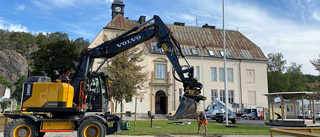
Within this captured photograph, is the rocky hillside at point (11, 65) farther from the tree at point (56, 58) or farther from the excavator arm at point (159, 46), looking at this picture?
the excavator arm at point (159, 46)

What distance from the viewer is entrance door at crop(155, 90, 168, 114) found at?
40281 millimetres

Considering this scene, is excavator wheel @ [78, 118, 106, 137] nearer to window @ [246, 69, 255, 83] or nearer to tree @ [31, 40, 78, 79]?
tree @ [31, 40, 78, 79]

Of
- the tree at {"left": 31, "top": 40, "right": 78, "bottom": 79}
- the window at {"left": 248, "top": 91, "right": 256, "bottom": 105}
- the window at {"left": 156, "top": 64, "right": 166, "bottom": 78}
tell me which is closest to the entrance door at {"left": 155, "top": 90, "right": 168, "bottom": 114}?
the window at {"left": 156, "top": 64, "right": 166, "bottom": 78}

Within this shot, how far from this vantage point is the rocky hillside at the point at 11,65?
85219 millimetres

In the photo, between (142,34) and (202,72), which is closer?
(142,34)

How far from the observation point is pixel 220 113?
27547 millimetres

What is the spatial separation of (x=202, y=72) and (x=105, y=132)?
→ 31744mm

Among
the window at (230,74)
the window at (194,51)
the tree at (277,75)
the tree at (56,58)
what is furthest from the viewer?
the tree at (277,75)

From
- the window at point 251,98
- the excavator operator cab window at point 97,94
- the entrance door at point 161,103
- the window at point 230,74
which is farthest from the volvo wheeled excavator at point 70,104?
the window at point 251,98

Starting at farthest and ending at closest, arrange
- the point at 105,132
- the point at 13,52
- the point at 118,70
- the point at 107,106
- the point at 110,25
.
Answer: the point at 13,52 < the point at 110,25 < the point at 118,70 < the point at 107,106 < the point at 105,132

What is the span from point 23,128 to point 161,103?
3110 centimetres

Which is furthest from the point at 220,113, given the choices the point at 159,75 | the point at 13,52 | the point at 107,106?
the point at 13,52

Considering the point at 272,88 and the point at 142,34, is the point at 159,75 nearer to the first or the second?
the point at 142,34

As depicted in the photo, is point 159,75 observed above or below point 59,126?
above
